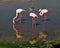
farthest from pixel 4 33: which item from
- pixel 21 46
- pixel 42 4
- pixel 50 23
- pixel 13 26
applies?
pixel 42 4

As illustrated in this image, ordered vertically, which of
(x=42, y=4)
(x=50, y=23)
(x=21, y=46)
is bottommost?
(x=21, y=46)

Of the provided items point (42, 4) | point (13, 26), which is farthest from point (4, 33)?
point (42, 4)

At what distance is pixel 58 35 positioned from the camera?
12.8 ft

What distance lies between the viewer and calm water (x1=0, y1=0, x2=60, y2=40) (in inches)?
160

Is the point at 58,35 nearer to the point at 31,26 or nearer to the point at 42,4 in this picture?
the point at 31,26

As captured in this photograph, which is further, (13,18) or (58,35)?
(13,18)

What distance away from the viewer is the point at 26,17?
177 inches

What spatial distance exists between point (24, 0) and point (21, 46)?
1714 mm

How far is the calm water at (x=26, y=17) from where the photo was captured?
407 centimetres

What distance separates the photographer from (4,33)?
4086mm

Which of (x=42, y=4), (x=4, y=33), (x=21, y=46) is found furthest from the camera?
(x=42, y=4)

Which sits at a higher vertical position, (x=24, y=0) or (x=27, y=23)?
(x=24, y=0)

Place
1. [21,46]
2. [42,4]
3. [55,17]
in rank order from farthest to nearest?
1. [42,4]
2. [55,17]
3. [21,46]

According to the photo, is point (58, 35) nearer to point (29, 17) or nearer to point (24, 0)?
point (29, 17)
